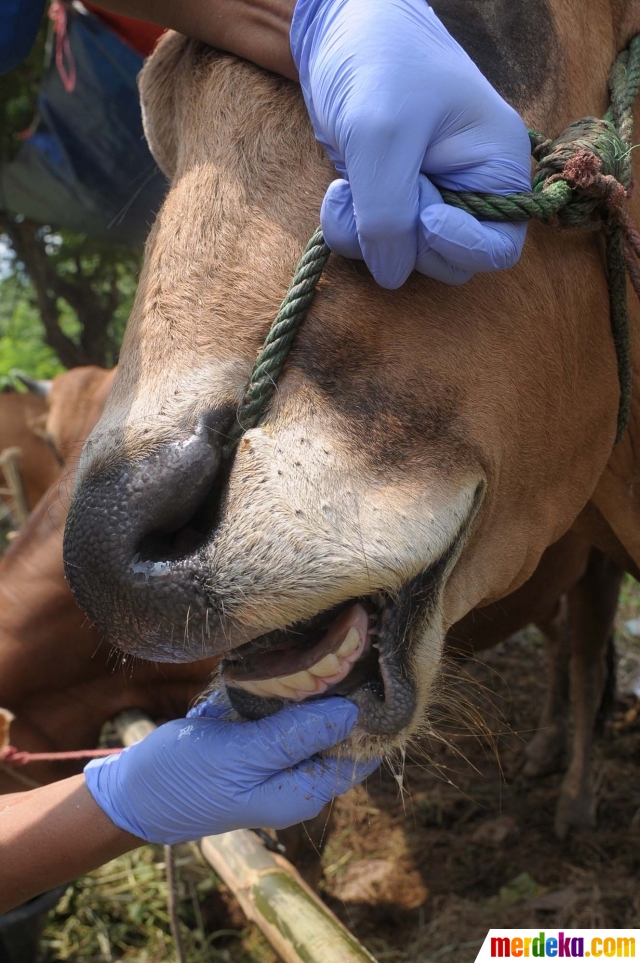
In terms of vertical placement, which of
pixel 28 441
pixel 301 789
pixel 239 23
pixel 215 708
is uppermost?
pixel 239 23

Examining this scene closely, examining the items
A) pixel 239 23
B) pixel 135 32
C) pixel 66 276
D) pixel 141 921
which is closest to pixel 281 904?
pixel 141 921

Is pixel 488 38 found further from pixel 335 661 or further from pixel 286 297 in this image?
pixel 335 661

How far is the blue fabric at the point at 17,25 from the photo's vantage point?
1.94 meters

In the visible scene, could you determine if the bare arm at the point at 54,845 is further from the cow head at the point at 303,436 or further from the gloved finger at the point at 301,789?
the cow head at the point at 303,436

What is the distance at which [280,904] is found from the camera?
2471 millimetres

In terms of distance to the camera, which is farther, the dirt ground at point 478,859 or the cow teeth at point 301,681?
the dirt ground at point 478,859

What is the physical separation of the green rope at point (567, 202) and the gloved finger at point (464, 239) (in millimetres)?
49

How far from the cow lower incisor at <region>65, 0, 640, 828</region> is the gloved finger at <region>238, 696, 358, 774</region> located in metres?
0.03

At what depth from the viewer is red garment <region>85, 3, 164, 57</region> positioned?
3.94 metres

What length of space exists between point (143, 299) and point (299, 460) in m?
0.51

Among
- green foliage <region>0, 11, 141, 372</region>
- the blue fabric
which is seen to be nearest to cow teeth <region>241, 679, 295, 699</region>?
the blue fabric

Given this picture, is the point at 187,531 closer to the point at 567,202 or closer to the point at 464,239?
the point at 464,239

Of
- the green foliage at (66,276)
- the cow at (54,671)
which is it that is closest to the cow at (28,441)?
the green foliage at (66,276)

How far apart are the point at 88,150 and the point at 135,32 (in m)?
1.04
